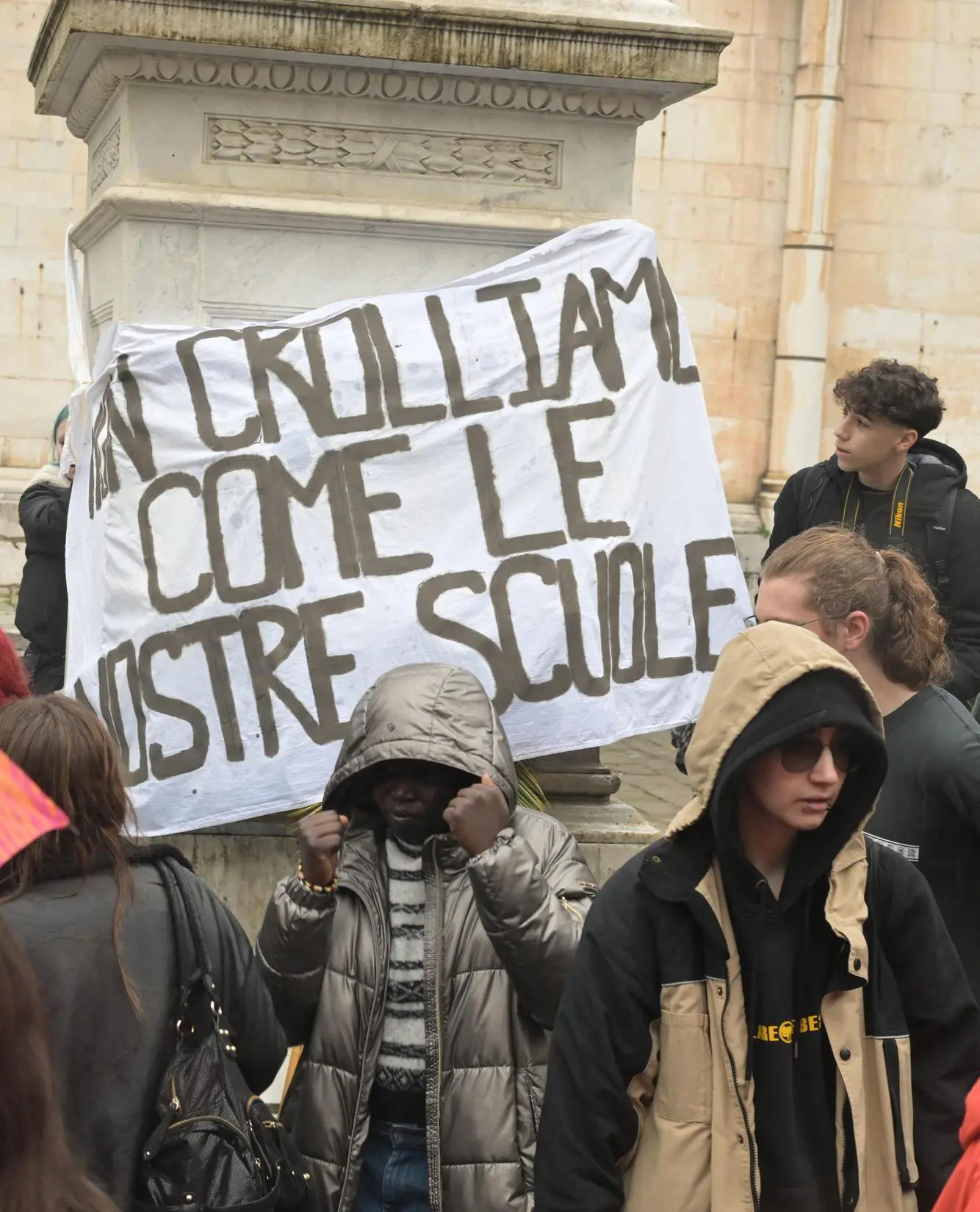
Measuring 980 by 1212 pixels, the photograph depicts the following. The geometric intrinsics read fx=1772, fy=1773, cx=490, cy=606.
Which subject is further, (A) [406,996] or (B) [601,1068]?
(A) [406,996]

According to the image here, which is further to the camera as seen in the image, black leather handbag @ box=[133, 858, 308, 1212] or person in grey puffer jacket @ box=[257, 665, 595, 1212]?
person in grey puffer jacket @ box=[257, 665, 595, 1212]

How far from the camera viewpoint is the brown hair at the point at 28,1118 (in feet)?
5.82

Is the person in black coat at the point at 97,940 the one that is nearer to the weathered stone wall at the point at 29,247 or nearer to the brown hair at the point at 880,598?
the brown hair at the point at 880,598

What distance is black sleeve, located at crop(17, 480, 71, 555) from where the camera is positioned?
6.49 meters

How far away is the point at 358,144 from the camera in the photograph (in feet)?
15.6

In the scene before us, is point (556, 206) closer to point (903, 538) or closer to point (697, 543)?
point (697, 543)

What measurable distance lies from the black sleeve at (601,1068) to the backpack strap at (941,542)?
229 centimetres

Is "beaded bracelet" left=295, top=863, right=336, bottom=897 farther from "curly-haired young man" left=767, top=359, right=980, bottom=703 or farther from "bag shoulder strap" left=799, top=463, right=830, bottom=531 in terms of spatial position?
"bag shoulder strap" left=799, top=463, right=830, bottom=531

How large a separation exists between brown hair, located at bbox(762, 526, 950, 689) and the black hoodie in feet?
2.25

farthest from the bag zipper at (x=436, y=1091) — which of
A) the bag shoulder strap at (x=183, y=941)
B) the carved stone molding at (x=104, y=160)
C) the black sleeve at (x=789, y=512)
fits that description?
the carved stone molding at (x=104, y=160)

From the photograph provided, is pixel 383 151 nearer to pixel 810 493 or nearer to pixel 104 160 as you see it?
pixel 104 160

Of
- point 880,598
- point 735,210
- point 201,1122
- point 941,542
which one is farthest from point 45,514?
point 735,210

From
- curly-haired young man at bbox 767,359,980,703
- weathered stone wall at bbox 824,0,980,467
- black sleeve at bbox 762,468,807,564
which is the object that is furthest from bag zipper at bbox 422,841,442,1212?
weathered stone wall at bbox 824,0,980,467

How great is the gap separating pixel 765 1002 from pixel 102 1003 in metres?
0.98
